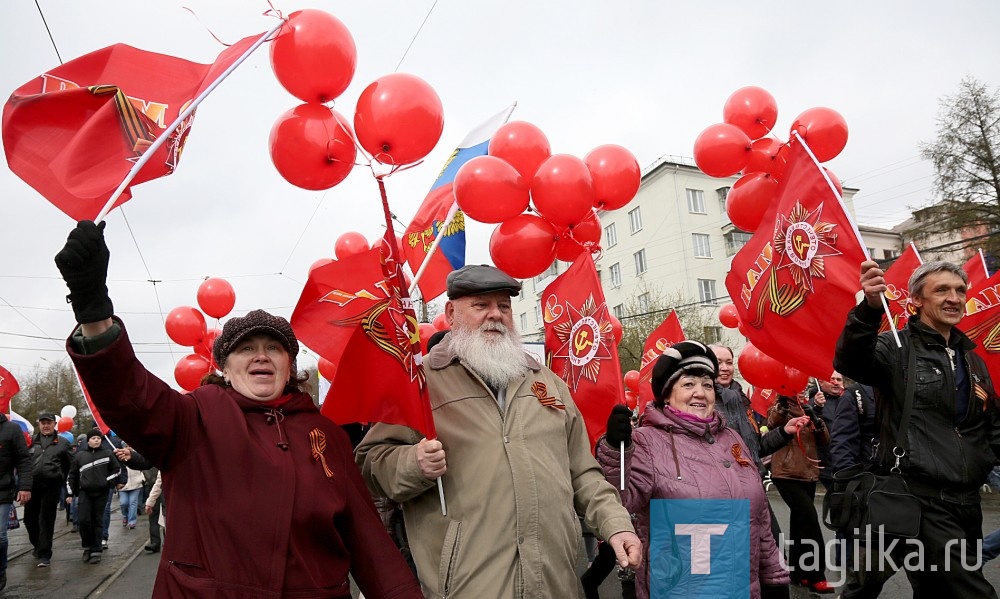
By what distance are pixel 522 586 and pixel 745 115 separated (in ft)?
14.4

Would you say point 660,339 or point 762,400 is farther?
point 762,400

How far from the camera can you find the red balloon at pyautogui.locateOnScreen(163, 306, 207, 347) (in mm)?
8703

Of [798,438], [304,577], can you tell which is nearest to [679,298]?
[798,438]

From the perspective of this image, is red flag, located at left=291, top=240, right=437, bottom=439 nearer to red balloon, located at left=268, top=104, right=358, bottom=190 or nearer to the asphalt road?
red balloon, located at left=268, top=104, right=358, bottom=190

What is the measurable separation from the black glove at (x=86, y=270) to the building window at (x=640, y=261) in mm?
37841

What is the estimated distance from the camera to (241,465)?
2.22 meters

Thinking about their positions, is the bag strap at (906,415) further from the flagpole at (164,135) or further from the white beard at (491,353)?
the flagpole at (164,135)

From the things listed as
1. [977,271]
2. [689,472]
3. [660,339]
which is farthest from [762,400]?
[689,472]

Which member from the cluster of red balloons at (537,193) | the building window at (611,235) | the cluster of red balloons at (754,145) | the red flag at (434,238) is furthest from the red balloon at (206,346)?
the building window at (611,235)

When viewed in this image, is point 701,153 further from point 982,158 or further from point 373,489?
point 982,158

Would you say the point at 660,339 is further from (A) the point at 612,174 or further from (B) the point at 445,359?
(B) the point at 445,359

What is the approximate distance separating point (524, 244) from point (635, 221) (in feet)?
118

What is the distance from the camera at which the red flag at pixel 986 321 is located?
5.60 metres

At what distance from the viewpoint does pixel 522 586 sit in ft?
8.06
